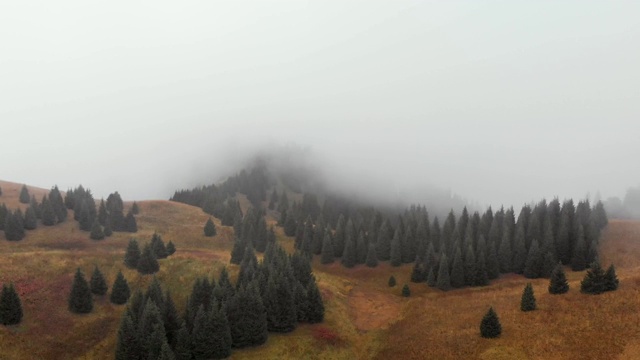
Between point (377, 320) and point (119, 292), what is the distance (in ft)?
145

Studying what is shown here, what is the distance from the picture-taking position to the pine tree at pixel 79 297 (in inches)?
2376

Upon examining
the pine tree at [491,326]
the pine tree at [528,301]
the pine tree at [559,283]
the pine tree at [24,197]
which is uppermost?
the pine tree at [24,197]

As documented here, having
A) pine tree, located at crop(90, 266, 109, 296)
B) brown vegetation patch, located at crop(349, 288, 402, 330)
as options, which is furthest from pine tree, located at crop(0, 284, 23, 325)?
brown vegetation patch, located at crop(349, 288, 402, 330)

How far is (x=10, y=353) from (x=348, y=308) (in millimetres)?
49820

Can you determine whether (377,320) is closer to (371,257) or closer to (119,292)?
(371,257)

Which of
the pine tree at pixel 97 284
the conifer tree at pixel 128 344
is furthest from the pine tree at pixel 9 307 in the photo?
the conifer tree at pixel 128 344

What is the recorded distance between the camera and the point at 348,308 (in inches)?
2808

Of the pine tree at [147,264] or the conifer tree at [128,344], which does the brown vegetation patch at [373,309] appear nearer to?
the conifer tree at [128,344]

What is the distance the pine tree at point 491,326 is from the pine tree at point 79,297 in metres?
59.2

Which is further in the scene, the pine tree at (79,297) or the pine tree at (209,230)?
the pine tree at (209,230)

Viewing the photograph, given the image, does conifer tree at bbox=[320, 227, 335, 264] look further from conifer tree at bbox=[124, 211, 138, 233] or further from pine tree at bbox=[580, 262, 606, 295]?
pine tree at bbox=[580, 262, 606, 295]

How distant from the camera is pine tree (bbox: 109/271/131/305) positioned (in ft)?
213

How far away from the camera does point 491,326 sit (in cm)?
5209

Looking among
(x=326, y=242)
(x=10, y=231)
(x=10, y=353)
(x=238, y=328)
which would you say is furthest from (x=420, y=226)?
(x=10, y=231)
